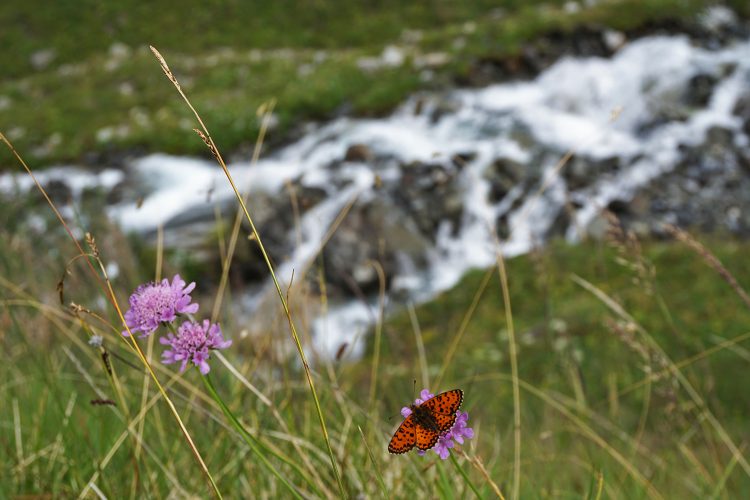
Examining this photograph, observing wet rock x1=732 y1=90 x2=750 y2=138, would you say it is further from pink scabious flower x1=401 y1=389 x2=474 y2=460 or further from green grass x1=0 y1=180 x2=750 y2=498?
pink scabious flower x1=401 y1=389 x2=474 y2=460

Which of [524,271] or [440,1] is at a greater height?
[524,271]

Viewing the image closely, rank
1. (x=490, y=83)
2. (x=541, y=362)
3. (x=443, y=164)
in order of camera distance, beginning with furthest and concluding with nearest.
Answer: (x=490, y=83) → (x=443, y=164) → (x=541, y=362)

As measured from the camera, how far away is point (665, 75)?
47.0 feet

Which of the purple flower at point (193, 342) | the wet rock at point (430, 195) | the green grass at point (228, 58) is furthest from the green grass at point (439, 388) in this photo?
the green grass at point (228, 58)

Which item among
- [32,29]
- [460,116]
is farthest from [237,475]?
[32,29]

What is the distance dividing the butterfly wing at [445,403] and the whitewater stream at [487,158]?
8106 mm

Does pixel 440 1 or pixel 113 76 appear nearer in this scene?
pixel 113 76

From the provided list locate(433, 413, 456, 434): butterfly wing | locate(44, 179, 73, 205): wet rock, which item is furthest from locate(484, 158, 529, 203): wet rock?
locate(433, 413, 456, 434): butterfly wing

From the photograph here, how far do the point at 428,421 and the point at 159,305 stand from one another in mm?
474

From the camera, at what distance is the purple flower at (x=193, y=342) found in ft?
3.71

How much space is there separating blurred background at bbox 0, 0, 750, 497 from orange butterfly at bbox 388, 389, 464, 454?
10.9 feet

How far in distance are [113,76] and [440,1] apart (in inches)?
414

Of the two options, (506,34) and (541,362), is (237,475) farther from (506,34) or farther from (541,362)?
(506,34)

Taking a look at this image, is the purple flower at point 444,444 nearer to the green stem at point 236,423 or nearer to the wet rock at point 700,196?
the green stem at point 236,423
